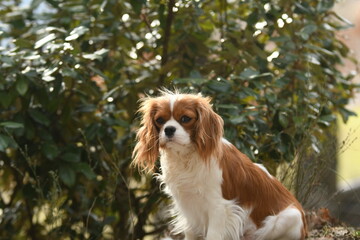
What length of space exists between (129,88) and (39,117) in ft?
2.63

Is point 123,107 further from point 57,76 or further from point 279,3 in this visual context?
point 279,3

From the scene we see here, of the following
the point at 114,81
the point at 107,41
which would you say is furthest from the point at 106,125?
the point at 107,41

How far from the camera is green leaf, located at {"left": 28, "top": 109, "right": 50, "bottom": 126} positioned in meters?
5.26

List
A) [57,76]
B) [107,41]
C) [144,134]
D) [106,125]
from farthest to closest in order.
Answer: [107,41]
[106,125]
[57,76]
[144,134]

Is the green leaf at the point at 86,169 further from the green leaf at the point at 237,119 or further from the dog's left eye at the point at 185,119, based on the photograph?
the dog's left eye at the point at 185,119

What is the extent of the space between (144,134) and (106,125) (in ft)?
4.65

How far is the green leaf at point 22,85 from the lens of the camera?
15.9ft

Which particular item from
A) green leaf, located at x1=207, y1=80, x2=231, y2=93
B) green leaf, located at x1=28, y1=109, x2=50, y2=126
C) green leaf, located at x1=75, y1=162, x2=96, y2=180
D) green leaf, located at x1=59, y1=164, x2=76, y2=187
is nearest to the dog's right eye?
green leaf, located at x1=207, y1=80, x2=231, y2=93

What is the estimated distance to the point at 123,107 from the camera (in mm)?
5926

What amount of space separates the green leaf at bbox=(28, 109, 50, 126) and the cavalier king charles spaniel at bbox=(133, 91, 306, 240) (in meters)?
1.39

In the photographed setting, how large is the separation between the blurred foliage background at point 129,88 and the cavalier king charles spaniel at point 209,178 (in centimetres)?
67

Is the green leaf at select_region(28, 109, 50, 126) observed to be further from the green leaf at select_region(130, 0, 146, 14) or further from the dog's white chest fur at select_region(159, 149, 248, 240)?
the dog's white chest fur at select_region(159, 149, 248, 240)

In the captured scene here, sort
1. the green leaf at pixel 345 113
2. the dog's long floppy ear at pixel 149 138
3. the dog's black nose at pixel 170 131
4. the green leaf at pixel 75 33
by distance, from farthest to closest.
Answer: the green leaf at pixel 345 113 → the green leaf at pixel 75 33 → the dog's long floppy ear at pixel 149 138 → the dog's black nose at pixel 170 131

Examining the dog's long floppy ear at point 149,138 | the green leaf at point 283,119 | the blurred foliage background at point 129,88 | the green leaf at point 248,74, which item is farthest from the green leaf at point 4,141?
the green leaf at point 283,119
